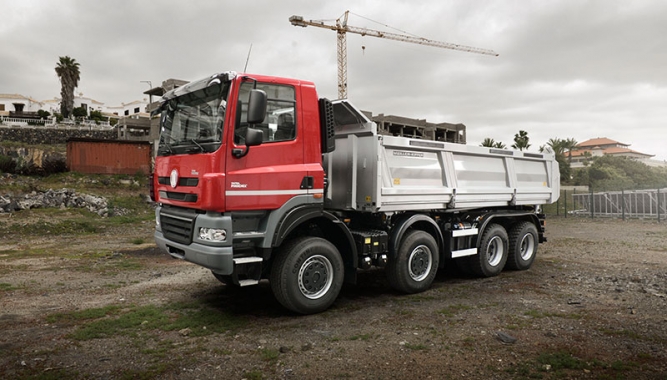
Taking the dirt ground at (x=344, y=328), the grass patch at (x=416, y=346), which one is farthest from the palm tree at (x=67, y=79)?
the grass patch at (x=416, y=346)

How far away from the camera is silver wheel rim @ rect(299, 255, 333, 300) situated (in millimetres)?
6023

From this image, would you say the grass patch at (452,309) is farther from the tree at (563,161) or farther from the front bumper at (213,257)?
the tree at (563,161)

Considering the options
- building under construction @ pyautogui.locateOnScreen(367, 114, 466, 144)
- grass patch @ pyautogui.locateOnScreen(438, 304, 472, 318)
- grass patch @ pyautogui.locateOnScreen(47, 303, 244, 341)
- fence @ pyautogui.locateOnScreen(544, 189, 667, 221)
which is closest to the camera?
grass patch @ pyautogui.locateOnScreen(47, 303, 244, 341)

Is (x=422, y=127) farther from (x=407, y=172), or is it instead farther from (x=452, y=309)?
(x=452, y=309)

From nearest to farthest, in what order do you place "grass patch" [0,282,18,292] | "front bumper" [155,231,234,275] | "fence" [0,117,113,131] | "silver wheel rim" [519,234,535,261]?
"front bumper" [155,231,234,275], "grass patch" [0,282,18,292], "silver wheel rim" [519,234,535,261], "fence" [0,117,113,131]

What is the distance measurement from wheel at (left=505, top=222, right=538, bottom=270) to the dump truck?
4.73 ft

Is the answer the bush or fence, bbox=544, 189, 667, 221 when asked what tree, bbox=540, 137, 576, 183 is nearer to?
fence, bbox=544, 189, 667, 221

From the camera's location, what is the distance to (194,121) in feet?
19.8

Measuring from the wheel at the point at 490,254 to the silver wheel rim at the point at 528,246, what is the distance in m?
0.74

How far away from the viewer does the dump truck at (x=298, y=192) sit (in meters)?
5.50

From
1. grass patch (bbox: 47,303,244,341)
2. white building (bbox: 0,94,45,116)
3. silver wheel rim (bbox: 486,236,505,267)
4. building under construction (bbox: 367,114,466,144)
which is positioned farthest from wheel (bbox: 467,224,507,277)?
white building (bbox: 0,94,45,116)

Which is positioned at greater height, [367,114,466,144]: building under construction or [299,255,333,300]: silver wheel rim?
[367,114,466,144]: building under construction

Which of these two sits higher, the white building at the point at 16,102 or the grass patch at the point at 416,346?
the white building at the point at 16,102

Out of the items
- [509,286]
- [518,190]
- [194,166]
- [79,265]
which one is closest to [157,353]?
[194,166]
